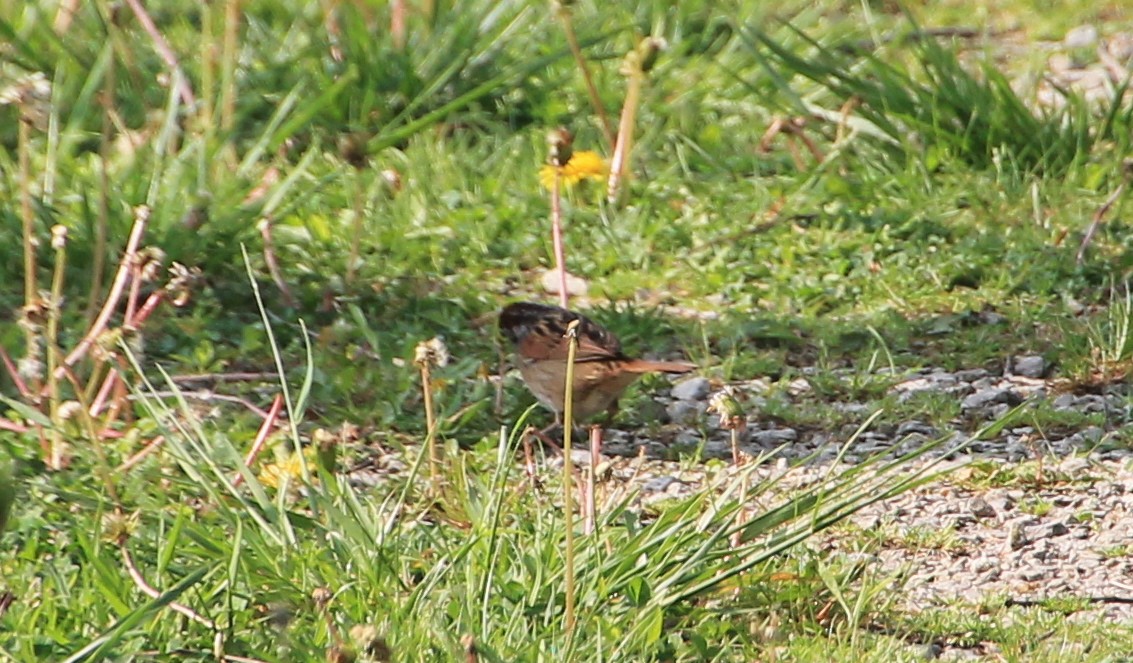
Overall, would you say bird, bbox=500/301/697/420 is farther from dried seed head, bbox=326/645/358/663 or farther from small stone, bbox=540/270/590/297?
dried seed head, bbox=326/645/358/663

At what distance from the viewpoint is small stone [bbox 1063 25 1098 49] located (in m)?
8.44

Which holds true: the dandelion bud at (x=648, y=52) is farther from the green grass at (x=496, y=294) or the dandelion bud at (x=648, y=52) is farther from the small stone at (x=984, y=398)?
the small stone at (x=984, y=398)

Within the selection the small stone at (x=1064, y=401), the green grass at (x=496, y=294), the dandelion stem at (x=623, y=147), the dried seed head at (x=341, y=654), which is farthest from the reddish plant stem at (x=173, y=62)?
the dried seed head at (x=341, y=654)

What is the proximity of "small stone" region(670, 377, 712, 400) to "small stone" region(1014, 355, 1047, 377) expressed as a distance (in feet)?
3.21

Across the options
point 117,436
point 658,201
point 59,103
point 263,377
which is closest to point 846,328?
point 658,201

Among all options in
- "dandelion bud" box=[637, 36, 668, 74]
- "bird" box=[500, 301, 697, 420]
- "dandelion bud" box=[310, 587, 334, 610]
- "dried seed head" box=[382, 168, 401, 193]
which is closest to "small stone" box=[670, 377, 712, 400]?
"bird" box=[500, 301, 697, 420]

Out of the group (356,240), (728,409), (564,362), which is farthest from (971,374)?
(728,409)

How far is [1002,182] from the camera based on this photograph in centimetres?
677

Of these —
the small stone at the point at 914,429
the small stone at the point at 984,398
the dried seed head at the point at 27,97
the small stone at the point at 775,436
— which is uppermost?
the dried seed head at the point at 27,97

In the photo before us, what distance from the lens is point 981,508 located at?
4625mm

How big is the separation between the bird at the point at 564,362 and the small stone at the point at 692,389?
9.9 inches

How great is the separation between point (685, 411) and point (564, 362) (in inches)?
17.8

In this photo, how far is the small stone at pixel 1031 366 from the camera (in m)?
5.64

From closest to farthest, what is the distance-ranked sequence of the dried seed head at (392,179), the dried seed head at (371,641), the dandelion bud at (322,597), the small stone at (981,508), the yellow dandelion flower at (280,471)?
the dried seed head at (371,641) < the dandelion bud at (322,597) < the yellow dandelion flower at (280,471) < the small stone at (981,508) < the dried seed head at (392,179)
